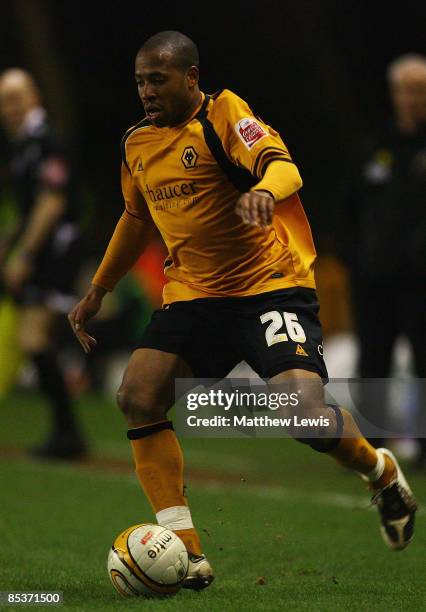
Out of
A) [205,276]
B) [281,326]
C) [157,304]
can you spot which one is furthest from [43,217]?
[157,304]

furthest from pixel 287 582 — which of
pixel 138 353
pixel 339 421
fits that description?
pixel 138 353

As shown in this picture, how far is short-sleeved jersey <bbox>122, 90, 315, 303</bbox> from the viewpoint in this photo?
577cm

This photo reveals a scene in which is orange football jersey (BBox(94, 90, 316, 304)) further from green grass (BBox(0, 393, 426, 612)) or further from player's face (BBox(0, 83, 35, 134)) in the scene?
player's face (BBox(0, 83, 35, 134))

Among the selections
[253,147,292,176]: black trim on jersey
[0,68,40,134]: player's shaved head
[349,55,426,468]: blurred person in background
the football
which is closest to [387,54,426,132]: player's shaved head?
[349,55,426,468]: blurred person in background

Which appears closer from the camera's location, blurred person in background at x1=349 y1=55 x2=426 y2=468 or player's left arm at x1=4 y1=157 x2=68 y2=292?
blurred person in background at x1=349 y1=55 x2=426 y2=468

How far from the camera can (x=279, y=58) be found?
1823cm

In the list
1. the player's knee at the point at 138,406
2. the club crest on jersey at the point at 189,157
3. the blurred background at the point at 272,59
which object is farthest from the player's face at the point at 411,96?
the blurred background at the point at 272,59

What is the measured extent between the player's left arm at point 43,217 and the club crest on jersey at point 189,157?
439cm

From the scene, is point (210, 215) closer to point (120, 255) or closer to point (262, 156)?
point (262, 156)

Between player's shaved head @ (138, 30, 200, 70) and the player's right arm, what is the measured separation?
2.16ft

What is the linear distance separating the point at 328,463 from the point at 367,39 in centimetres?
880

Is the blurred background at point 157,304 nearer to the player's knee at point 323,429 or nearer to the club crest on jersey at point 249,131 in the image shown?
the player's knee at point 323,429

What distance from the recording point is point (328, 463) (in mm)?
10461

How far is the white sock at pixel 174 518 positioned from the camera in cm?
575
